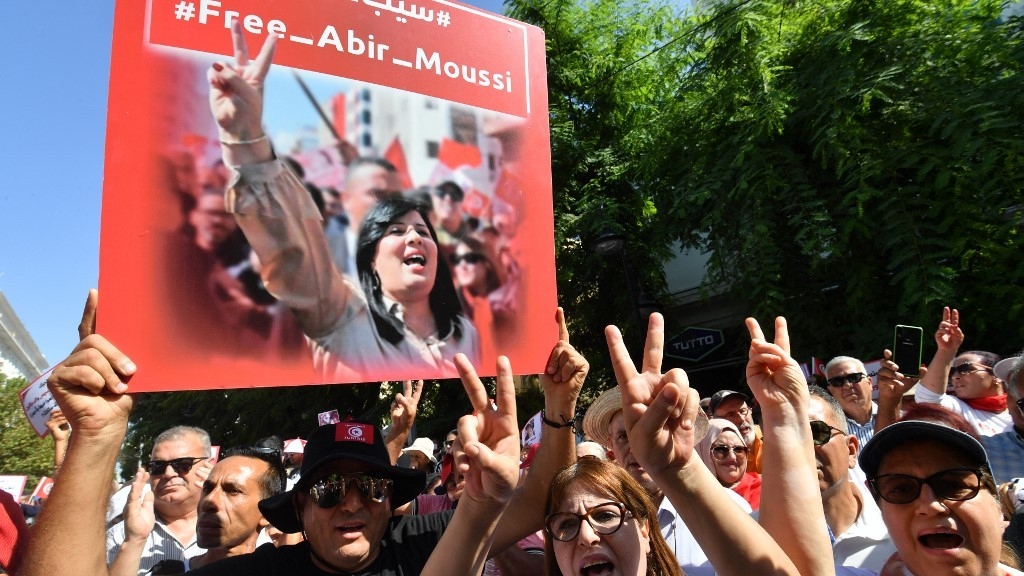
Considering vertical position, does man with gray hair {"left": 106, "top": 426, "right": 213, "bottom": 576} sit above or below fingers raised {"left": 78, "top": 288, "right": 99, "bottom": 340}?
below

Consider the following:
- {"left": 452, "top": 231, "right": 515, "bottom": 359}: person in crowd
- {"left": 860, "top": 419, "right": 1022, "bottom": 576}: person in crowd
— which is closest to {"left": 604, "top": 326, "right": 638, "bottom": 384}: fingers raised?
{"left": 452, "top": 231, "right": 515, "bottom": 359}: person in crowd

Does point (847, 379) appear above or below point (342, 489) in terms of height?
above

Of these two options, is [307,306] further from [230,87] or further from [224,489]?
[224,489]

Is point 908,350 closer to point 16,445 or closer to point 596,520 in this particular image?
point 596,520

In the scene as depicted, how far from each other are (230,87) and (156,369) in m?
0.87

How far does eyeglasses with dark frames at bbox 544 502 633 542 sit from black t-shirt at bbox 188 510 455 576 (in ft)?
1.23

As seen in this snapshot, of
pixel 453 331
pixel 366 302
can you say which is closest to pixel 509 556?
pixel 453 331

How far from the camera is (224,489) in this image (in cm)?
340

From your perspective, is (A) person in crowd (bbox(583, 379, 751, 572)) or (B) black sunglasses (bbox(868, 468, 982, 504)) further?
(A) person in crowd (bbox(583, 379, 751, 572))

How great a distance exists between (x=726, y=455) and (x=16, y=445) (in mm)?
24953

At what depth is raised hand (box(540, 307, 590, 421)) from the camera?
256 cm

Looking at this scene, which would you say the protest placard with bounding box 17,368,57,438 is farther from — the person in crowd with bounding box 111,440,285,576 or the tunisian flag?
the tunisian flag

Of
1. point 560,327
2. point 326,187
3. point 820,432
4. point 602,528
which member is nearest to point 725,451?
point 820,432

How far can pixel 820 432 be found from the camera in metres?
2.94
